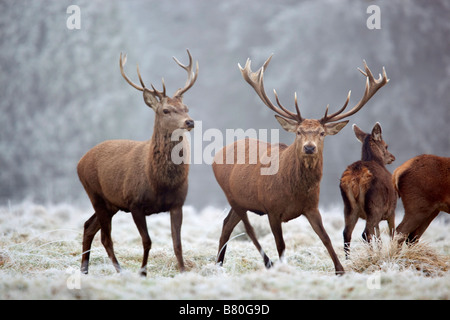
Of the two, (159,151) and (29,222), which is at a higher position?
(159,151)

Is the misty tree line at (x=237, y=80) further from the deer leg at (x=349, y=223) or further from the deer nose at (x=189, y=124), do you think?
the deer nose at (x=189, y=124)

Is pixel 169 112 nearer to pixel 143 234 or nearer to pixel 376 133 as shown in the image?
pixel 143 234

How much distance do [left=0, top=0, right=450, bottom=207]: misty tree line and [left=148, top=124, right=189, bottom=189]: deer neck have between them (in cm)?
1719

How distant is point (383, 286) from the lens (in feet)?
17.7

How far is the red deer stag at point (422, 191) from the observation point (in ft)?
22.8

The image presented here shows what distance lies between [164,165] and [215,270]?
1.32 metres

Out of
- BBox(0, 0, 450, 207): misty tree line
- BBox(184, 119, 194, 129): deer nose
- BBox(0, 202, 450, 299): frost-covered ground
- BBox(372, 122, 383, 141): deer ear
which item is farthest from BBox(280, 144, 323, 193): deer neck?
BBox(0, 0, 450, 207): misty tree line

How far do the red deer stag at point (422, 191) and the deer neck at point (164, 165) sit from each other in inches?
106

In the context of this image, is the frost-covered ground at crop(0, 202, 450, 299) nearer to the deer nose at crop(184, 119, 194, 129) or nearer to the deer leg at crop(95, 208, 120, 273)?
the deer leg at crop(95, 208, 120, 273)

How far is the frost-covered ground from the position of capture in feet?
16.7

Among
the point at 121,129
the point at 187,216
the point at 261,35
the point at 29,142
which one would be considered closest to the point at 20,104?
the point at 29,142

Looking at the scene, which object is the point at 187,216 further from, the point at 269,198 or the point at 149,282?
the point at 149,282

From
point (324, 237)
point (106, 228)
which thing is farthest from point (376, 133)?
point (106, 228)
